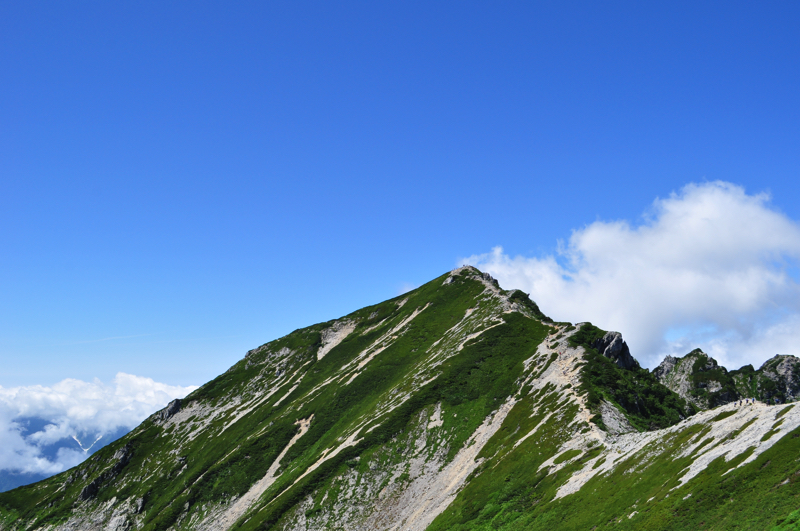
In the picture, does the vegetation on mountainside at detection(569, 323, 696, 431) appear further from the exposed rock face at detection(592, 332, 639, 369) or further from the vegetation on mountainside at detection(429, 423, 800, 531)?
the vegetation on mountainside at detection(429, 423, 800, 531)

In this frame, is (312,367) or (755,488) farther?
(312,367)

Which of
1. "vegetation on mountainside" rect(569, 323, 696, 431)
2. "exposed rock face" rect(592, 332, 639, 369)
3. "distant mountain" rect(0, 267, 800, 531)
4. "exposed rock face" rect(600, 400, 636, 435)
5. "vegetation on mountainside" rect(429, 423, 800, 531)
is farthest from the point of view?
"exposed rock face" rect(592, 332, 639, 369)

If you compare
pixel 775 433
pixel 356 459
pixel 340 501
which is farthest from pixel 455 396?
pixel 775 433

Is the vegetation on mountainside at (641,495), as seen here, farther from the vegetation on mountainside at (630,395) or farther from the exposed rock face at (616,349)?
the exposed rock face at (616,349)

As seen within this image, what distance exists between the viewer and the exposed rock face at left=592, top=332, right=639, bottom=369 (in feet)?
344

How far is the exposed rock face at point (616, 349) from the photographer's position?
104875mm

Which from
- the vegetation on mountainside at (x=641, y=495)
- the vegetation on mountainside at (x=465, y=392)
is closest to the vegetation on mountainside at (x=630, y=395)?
the vegetation on mountainside at (x=641, y=495)

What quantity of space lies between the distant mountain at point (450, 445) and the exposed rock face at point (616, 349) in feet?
1.25

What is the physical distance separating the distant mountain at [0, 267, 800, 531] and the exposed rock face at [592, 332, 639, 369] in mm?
382

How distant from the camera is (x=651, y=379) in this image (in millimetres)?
97500

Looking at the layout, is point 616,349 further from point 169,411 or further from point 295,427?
point 169,411

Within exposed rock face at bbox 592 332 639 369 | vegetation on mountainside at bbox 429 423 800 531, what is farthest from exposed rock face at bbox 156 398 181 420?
exposed rock face at bbox 592 332 639 369

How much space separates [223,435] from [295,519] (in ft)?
249

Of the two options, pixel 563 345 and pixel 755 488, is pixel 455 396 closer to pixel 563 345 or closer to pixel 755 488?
pixel 563 345
